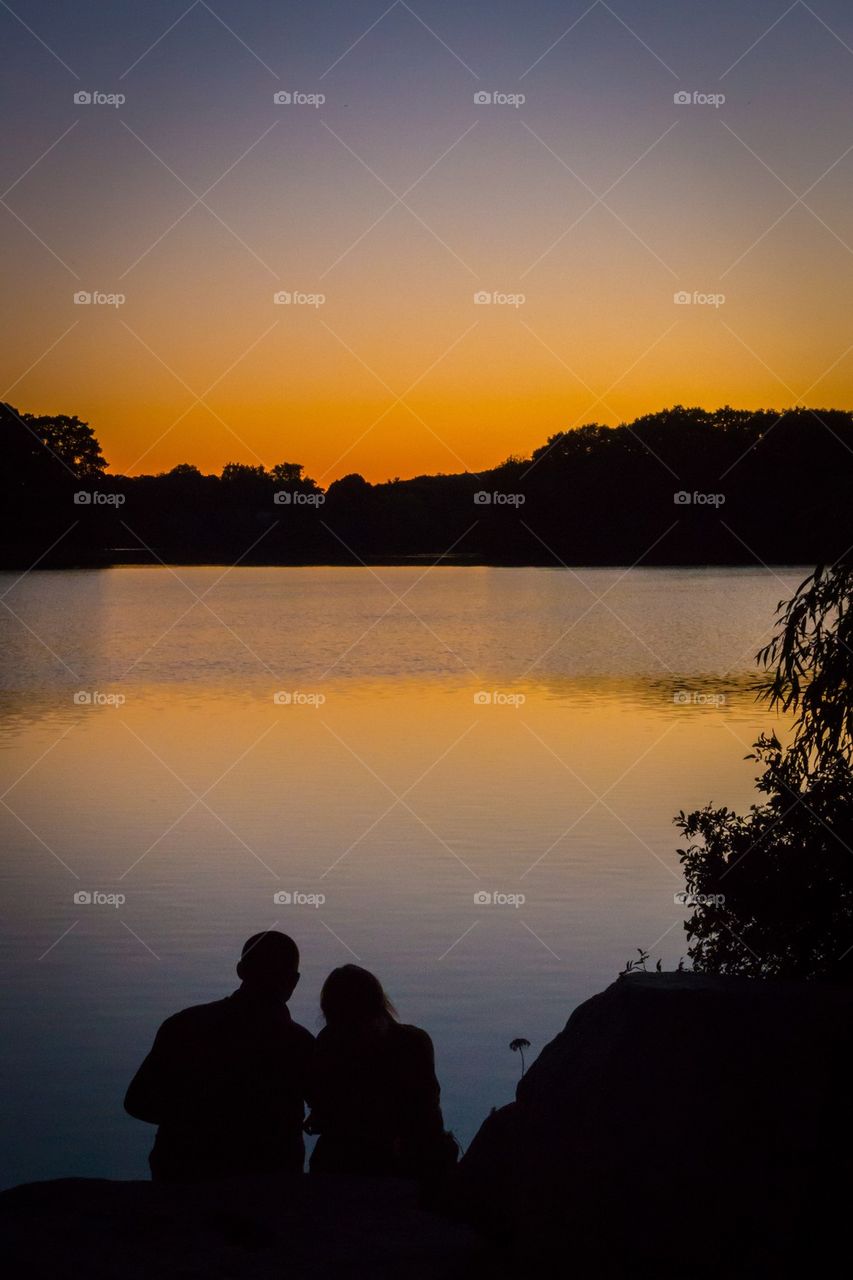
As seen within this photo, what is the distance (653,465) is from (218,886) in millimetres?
64320

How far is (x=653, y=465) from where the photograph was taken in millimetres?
73312

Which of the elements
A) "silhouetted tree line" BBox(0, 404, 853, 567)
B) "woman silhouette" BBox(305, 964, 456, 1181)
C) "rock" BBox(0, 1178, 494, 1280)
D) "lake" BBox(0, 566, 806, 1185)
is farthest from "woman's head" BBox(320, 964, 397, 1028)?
"silhouetted tree line" BBox(0, 404, 853, 567)

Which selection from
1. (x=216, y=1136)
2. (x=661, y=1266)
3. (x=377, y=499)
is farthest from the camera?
(x=377, y=499)

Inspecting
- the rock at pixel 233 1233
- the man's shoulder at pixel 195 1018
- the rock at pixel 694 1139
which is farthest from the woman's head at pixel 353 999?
the rock at pixel 694 1139

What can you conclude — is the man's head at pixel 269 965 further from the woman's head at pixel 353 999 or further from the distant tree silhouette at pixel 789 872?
the distant tree silhouette at pixel 789 872

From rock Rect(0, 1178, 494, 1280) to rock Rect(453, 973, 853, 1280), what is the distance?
0.94 ft

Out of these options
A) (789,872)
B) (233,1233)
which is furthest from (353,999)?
(789,872)

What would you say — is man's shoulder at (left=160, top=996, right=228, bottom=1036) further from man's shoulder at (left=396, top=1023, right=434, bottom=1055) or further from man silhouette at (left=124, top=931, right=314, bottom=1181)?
man's shoulder at (left=396, top=1023, right=434, bottom=1055)

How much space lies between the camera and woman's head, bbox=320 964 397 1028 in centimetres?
431

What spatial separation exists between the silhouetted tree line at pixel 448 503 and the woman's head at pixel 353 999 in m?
56.7

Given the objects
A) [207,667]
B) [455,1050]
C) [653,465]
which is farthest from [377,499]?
[455,1050]

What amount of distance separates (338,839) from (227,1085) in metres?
8.67

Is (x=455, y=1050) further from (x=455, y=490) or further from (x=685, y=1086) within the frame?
(x=455, y=490)

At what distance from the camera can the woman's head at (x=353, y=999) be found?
4309 millimetres
